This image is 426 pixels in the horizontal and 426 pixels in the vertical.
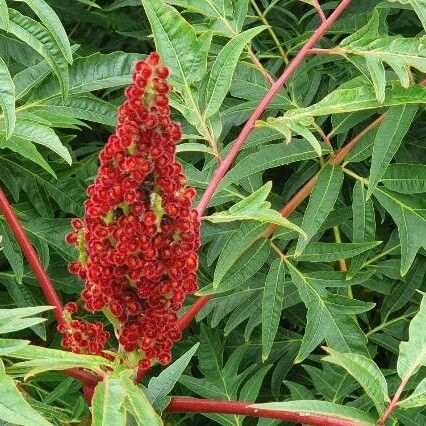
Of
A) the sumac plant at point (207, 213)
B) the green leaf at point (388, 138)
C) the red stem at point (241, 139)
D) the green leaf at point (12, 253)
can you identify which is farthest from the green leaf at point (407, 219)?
the green leaf at point (12, 253)

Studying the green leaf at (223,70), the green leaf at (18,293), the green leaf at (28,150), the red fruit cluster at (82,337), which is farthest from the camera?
the green leaf at (18,293)

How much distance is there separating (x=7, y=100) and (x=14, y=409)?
61 centimetres

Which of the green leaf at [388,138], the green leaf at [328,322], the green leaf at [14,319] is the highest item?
the green leaf at [388,138]

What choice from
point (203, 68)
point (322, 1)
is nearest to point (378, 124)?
point (203, 68)

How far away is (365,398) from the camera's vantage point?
92.7 inches

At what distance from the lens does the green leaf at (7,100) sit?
1659mm

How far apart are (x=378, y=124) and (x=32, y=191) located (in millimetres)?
948

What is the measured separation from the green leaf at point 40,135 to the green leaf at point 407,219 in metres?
0.80

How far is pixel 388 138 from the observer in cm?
205

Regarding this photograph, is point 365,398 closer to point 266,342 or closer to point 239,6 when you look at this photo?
point 266,342

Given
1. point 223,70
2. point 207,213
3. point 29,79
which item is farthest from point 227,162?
point 207,213

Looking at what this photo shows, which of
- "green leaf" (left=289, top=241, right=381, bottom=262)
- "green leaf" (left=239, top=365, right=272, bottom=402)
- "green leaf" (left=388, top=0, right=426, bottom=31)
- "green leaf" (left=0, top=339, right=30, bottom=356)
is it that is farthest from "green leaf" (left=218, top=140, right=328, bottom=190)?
"green leaf" (left=0, top=339, right=30, bottom=356)

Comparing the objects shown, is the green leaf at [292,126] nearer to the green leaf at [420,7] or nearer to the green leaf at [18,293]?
the green leaf at [420,7]

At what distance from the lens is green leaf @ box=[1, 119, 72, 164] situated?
1.77m
